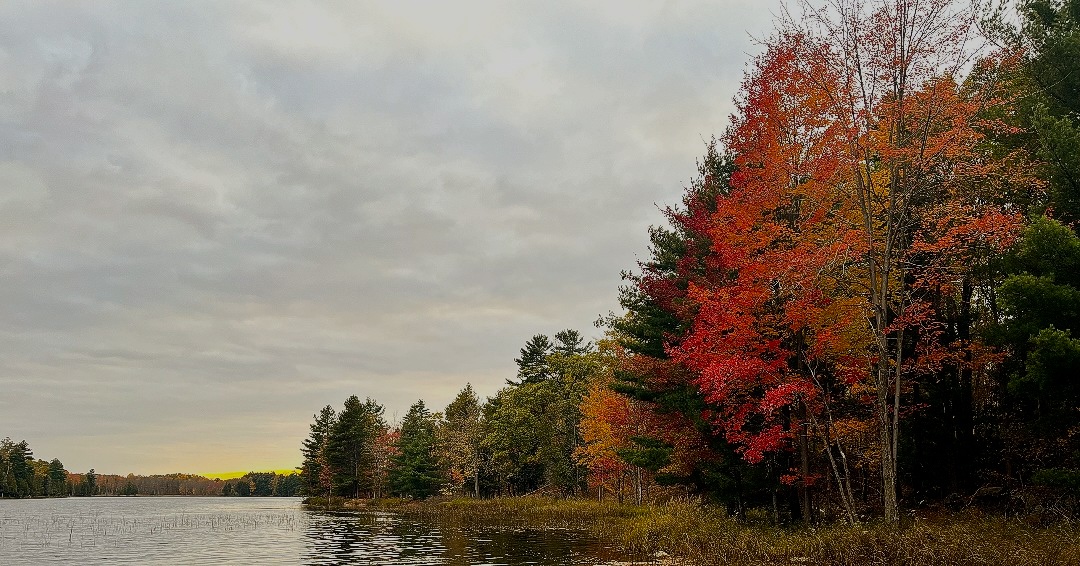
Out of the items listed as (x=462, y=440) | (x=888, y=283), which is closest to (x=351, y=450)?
(x=462, y=440)

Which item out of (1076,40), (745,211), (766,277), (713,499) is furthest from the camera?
(713,499)

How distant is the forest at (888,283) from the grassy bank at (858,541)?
1592 millimetres

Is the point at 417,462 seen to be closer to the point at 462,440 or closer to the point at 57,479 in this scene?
the point at 462,440

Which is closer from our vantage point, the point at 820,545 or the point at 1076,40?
the point at 820,545

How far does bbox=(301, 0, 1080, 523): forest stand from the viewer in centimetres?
1956

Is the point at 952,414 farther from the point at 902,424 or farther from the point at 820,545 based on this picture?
the point at 820,545

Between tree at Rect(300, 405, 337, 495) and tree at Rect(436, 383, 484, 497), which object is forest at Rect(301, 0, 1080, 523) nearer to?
tree at Rect(436, 383, 484, 497)

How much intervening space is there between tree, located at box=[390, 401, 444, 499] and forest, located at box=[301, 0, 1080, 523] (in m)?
52.3

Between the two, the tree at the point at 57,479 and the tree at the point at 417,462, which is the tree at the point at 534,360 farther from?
the tree at the point at 57,479

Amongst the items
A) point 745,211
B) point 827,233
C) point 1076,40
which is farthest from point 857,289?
point 1076,40

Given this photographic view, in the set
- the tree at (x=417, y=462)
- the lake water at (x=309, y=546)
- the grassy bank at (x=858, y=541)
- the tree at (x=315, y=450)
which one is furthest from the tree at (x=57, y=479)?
the grassy bank at (x=858, y=541)

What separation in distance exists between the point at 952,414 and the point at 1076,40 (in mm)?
13668

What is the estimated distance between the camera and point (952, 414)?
25.7m

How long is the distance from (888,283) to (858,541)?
9.32m
